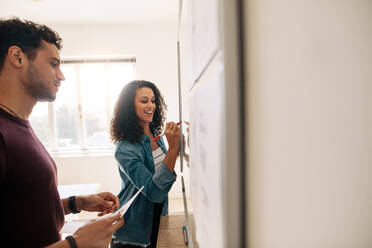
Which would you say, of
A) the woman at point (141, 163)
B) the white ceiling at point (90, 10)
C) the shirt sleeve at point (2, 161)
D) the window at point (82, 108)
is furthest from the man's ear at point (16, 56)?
the window at point (82, 108)

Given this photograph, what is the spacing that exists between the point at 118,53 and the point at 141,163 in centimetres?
283

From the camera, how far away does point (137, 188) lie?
102cm

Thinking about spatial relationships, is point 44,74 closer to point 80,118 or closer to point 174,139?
point 174,139

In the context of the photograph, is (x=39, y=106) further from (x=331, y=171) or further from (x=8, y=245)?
(x=331, y=171)

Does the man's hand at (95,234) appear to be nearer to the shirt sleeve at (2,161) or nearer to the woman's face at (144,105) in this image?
the shirt sleeve at (2,161)

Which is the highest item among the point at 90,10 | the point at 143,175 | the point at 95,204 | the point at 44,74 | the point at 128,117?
the point at 90,10

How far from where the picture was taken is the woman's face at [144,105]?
4.14 ft

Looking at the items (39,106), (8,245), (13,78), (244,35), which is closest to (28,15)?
(39,106)

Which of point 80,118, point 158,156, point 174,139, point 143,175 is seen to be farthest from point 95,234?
point 80,118

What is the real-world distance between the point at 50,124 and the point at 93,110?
0.75 meters

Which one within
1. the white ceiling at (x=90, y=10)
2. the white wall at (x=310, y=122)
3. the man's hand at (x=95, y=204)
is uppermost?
the white ceiling at (x=90, y=10)

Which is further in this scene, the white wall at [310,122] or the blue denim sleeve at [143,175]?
the blue denim sleeve at [143,175]

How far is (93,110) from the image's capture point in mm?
3418

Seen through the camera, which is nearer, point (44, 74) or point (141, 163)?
point (44, 74)
